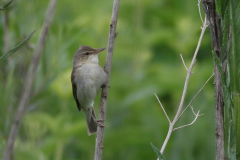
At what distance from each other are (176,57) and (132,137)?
2.04 metres

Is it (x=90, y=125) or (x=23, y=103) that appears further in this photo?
(x=90, y=125)

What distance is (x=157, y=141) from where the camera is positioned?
3.79m

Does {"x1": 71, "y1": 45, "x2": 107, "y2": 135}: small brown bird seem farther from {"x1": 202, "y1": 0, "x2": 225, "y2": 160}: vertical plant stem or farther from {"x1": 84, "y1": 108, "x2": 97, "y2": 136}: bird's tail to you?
{"x1": 202, "y1": 0, "x2": 225, "y2": 160}: vertical plant stem

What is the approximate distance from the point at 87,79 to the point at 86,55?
1.10 feet

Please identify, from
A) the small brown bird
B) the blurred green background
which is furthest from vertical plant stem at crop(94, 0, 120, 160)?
the small brown bird

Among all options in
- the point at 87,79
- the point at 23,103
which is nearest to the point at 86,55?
the point at 87,79

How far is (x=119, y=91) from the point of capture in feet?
14.7

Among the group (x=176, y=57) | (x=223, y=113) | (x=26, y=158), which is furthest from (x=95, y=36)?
(x=223, y=113)

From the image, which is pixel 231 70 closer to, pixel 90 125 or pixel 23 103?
pixel 23 103

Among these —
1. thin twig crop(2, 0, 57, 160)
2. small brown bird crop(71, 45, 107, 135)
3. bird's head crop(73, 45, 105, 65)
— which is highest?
bird's head crop(73, 45, 105, 65)

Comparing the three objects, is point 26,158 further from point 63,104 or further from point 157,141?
point 157,141

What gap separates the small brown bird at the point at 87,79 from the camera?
3.41 m

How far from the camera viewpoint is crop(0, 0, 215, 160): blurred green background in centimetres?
300

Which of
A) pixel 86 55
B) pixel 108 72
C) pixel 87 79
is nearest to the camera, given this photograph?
pixel 108 72
